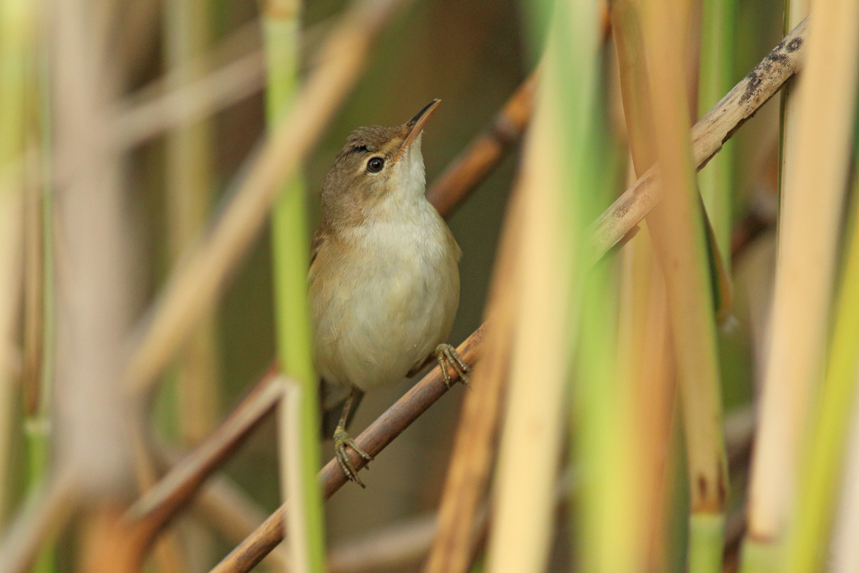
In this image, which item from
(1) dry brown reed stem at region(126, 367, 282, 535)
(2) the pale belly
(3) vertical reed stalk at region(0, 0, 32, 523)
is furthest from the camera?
(2) the pale belly

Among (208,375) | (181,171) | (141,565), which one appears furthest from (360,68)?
(141,565)

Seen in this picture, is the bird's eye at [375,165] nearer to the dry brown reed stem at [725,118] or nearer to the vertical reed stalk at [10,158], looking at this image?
the vertical reed stalk at [10,158]

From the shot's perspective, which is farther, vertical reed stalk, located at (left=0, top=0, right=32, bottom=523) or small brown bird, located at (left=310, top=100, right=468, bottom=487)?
small brown bird, located at (left=310, top=100, right=468, bottom=487)

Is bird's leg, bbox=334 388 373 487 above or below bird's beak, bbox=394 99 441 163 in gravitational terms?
below

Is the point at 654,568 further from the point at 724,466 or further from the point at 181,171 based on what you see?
the point at 181,171

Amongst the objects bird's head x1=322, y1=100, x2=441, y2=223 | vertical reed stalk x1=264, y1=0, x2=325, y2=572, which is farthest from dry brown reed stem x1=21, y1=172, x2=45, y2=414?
bird's head x1=322, y1=100, x2=441, y2=223

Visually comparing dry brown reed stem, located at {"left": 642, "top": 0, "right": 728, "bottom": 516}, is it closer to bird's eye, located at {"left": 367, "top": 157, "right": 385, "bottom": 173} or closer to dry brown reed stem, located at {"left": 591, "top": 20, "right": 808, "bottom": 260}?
dry brown reed stem, located at {"left": 591, "top": 20, "right": 808, "bottom": 260}

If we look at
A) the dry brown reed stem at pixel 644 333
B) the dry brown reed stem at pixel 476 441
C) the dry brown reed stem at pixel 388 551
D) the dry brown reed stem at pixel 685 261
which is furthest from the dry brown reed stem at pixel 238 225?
the dry brown reed stem at pixel 685 261
